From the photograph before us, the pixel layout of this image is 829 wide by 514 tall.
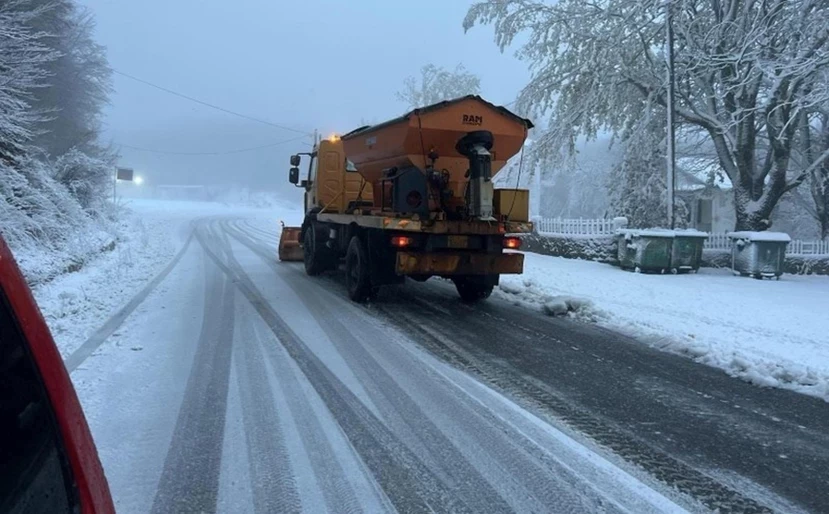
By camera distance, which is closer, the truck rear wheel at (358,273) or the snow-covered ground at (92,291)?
the snow-covered ground at (92,291)

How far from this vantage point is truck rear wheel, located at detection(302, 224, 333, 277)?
12773 mm

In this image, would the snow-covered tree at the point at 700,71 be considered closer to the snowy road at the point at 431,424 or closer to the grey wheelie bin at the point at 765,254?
the grey wheelie bin at the point at 765,254

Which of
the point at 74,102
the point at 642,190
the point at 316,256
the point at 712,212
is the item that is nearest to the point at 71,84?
the point at 74,102

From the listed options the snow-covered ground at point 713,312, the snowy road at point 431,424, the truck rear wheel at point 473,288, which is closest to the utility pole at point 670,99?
the snow-covered ground at point 713,312

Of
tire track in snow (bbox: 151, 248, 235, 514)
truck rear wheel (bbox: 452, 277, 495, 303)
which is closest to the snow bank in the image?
truck rear wheel (bbox: 452, 277, 495, 303)

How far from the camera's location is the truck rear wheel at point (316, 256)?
1277 cm

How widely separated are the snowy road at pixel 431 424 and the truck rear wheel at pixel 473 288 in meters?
1.80

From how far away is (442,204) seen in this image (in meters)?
8.98

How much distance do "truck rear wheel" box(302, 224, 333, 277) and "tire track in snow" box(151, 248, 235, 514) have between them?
5.58 meters

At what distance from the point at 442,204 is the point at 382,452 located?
→ 215 inches

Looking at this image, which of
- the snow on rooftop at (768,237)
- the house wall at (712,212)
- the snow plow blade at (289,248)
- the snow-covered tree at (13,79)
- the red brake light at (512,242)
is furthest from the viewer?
the house wall at (712,212)

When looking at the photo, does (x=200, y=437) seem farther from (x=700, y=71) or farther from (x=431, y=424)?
(x=700, y=71)

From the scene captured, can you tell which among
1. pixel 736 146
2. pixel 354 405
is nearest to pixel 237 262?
pixel 354 405

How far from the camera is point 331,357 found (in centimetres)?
624
